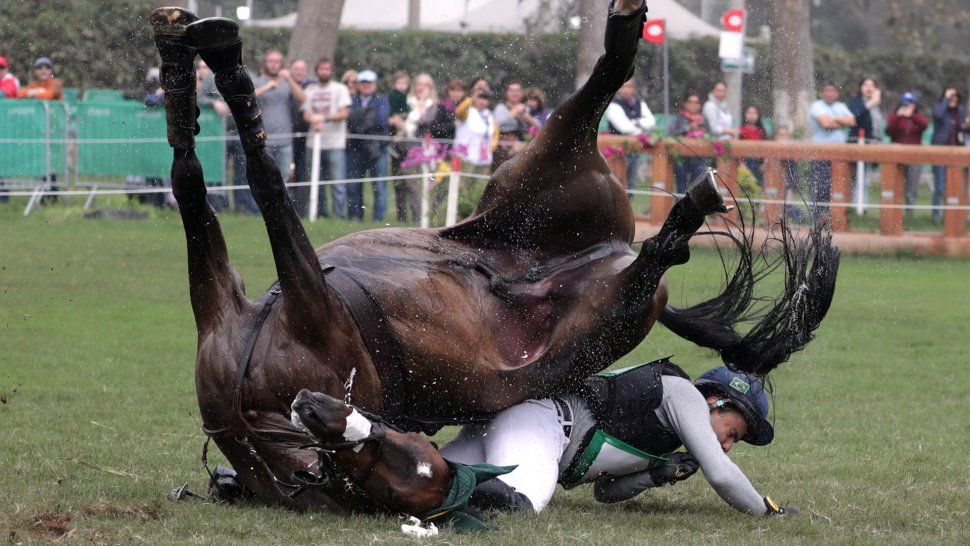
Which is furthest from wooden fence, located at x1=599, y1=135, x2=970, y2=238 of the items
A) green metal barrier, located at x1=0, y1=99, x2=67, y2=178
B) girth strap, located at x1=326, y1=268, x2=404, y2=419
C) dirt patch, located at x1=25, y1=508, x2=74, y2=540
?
dirt patch, located at x1=25, y1=508, x2=74, y2=540

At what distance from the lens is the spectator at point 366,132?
49.7ft

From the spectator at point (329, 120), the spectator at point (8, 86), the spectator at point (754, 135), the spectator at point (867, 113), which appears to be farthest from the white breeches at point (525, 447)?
the spectator at point (867, 113)

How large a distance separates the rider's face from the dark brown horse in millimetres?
282

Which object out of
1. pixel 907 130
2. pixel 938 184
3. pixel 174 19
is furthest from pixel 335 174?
pixel 174 19

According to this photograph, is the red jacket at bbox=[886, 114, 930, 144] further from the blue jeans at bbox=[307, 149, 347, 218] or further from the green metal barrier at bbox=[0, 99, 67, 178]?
the green metal barrier at bbox=[0, 99, 67, 178]

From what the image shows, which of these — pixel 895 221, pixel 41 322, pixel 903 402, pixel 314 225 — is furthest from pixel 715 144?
pixel 41 322

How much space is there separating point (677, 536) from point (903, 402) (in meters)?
3.52

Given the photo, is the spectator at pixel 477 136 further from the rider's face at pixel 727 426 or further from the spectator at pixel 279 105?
the rider's face at pixel 727 426

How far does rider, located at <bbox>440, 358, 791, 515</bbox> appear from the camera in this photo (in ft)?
15.6

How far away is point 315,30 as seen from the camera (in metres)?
17.1

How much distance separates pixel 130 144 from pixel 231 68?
1076cm

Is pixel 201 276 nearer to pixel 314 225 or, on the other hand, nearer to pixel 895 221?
pixel 314 225

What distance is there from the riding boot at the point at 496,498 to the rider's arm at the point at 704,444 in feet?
2.23

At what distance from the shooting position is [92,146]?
14.6 meters
